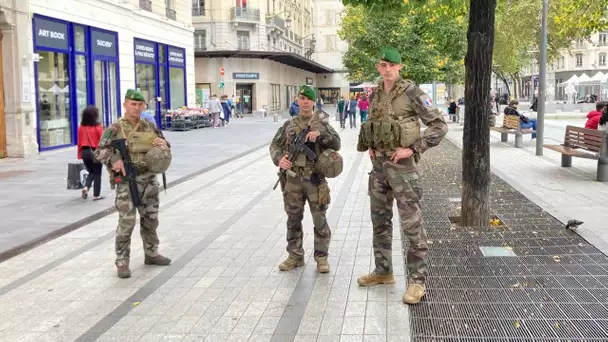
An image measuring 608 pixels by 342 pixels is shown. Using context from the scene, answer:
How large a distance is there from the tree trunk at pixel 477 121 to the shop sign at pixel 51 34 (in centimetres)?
1291

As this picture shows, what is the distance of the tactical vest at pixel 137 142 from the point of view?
230 inches

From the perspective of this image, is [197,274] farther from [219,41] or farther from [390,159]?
[219,41]

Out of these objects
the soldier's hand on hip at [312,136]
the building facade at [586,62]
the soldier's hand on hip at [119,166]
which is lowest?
the soldier's hand on hip at [119,166]

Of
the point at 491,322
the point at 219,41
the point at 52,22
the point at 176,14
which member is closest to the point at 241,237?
the point at 491,322

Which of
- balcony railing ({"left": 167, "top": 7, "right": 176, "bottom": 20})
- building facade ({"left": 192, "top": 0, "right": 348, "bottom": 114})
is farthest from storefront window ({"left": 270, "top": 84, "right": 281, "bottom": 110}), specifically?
balcony railing ({"left": 167, "top": 7, "right": 176, "bottom": 20})

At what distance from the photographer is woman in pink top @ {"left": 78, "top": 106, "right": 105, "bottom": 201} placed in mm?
9711

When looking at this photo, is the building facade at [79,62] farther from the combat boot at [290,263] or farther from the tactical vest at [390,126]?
the tactical vest at [390,126]

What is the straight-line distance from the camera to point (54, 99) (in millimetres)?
17766

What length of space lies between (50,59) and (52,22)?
1.01 metres

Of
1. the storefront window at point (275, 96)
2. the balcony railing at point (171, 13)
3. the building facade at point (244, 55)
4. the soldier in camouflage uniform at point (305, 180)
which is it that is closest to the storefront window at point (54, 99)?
the balcony railing at point (171, 13)

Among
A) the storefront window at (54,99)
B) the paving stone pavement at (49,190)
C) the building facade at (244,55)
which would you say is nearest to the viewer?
the paving stone pavement at (49,190)

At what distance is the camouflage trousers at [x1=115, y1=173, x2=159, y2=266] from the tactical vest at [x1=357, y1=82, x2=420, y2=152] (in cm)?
217

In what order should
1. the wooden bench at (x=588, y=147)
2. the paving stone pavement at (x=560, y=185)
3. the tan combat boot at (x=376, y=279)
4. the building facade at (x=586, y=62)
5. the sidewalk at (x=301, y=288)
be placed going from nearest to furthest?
the sidewalk at (x=301, y=288), the tan combat boot at (x=376, y=279), the paving stone pavement at (x=560, y=185), the wooden bench at (x=588, y=147), the building facade at (x=586, y=62)

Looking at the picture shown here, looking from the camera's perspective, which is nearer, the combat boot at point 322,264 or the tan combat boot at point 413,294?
the tan combat boot at point 413,294
